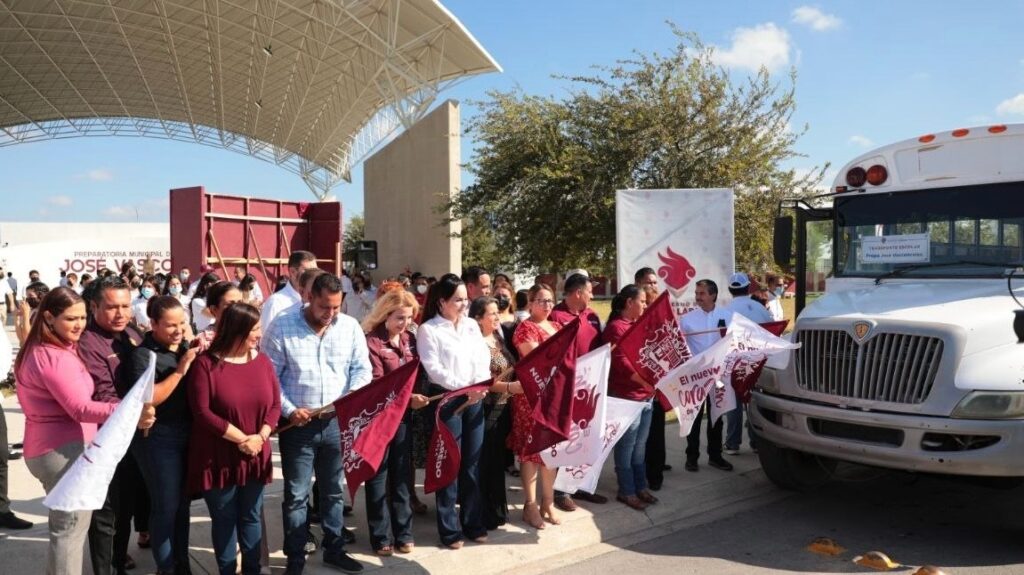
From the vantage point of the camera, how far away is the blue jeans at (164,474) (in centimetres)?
421

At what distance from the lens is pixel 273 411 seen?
427cm

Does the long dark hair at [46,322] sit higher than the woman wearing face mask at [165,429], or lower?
higher

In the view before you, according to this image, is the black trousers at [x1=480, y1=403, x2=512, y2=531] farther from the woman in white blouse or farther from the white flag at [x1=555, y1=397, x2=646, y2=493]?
the white flag at [x1=555, y1=397, x2=646, y2=493]

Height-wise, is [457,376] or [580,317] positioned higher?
[580,317]

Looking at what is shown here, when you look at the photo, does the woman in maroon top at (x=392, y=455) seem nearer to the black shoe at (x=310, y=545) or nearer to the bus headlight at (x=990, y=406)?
the black shoe at (x=310, y=545)

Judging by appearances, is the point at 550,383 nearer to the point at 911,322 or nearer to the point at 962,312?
the point at 911,322

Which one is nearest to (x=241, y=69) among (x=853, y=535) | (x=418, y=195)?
(x=418, y=195)

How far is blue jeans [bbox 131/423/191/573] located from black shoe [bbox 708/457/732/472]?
479 cm

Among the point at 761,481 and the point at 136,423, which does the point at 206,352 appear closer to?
the point at 136,423

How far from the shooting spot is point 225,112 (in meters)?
47.3

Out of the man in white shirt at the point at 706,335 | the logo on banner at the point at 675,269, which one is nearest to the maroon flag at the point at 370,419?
the man in white shirt at the point at 706,335

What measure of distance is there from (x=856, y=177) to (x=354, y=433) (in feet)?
16.8

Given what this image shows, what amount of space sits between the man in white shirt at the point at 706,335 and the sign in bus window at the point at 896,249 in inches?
53.3

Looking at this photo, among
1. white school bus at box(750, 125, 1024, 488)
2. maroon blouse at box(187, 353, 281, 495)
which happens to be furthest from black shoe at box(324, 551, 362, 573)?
white school bus at box(750, 125, 1024, 488)
